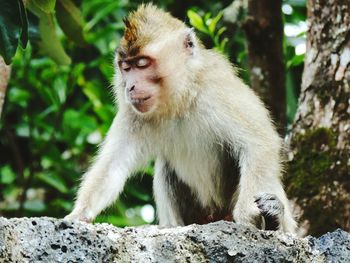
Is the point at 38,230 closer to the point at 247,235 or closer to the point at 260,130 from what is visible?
the point at 247,235

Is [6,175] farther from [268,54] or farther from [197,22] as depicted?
[268,54]

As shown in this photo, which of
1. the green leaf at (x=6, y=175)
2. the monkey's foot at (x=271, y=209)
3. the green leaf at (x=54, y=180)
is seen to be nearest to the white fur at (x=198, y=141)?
the monkey's foot at (x=271, y=209)

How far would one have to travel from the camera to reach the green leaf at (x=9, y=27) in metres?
4.46

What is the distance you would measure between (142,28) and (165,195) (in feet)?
4.16

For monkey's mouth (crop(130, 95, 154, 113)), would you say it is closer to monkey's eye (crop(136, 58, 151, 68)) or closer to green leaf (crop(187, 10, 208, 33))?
monkey's eye (crop(136, 58, 151, 68))

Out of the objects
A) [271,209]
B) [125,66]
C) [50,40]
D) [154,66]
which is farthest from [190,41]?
[271,209]

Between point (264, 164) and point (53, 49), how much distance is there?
1.91 meters

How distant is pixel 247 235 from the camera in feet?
13.8

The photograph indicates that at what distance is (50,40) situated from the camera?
6188 mm

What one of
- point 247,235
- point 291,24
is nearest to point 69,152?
point 291,24

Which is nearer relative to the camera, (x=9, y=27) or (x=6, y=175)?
(x=9, y=27)

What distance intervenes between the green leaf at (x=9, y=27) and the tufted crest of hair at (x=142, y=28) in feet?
4.32

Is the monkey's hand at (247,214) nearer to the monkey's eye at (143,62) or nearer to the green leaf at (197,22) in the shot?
the monkey's eye at (143,62)

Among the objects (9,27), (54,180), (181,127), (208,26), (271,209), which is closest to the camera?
(9,27)
